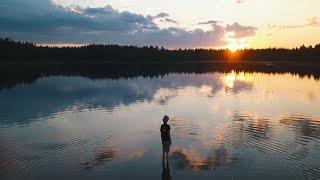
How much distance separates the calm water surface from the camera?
18406mm

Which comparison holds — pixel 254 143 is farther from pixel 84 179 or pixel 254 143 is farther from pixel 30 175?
pixel 30 175

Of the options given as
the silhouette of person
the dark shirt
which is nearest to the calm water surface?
the silhouette of person

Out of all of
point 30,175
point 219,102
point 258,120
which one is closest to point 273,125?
point 258,120

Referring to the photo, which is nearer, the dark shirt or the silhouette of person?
the silhouette of person

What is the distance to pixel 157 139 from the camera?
24.7m

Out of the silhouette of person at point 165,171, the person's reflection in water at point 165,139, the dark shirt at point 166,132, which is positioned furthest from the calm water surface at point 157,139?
the dark shirt at point 166,132

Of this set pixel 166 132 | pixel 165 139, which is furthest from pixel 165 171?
pixel 166 132

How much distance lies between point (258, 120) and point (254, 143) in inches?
330

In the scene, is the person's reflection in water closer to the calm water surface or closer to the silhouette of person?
the silhouette of person

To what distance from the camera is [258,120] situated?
103 ft

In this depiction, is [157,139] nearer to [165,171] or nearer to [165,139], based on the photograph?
[165,139]

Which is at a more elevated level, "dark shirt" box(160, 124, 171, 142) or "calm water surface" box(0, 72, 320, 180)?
"dark shirt" box(160, 124, 171, 142)

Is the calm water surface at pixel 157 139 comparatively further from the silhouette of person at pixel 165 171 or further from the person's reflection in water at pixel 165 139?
the person's reflection in water at pixel 165 139

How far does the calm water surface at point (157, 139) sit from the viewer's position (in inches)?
725
